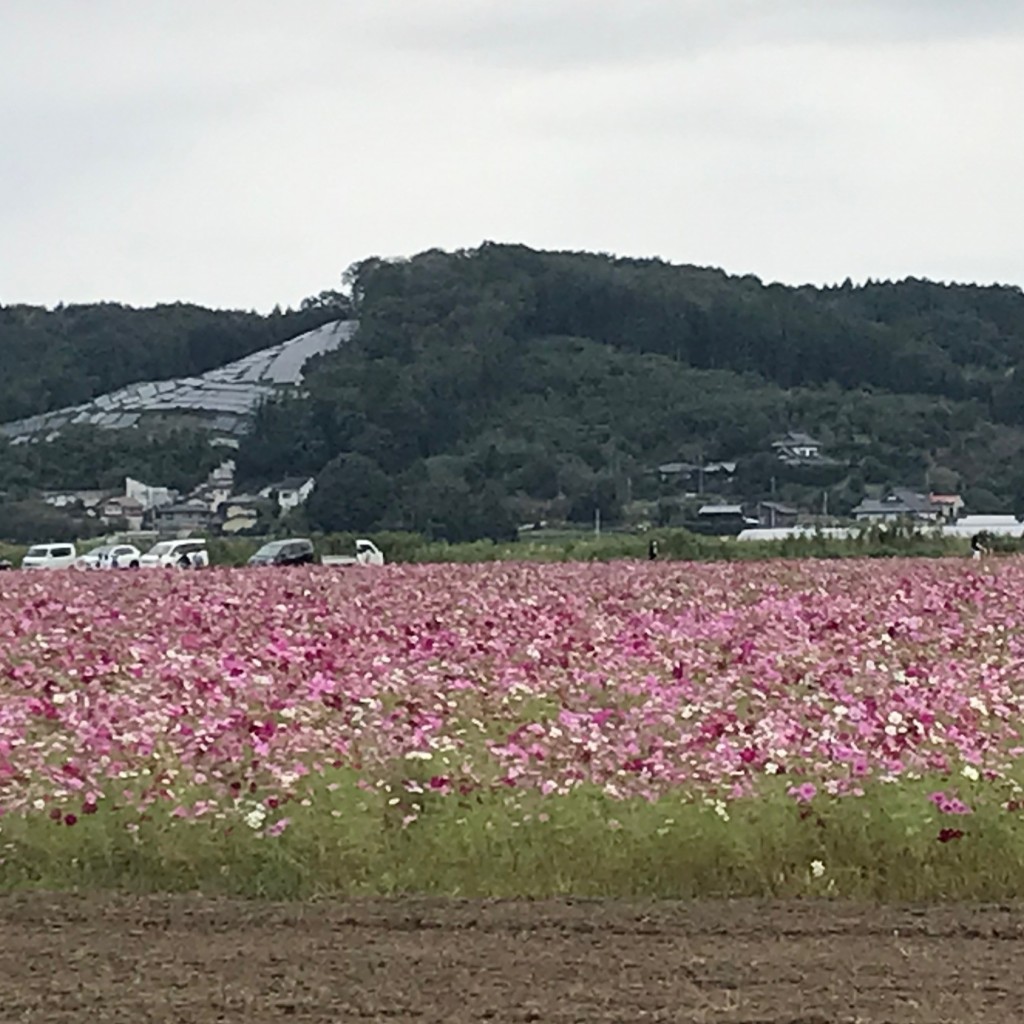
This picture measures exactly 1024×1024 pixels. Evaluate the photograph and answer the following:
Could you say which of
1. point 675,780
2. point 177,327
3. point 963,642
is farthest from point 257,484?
point 675,780

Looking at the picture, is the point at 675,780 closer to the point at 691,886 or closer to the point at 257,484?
the point at 691,886

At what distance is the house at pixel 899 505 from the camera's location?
63.1m

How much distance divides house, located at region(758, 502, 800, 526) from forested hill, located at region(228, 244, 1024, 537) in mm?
1675

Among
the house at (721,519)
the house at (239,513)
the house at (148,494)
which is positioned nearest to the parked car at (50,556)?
the house at (239,513)

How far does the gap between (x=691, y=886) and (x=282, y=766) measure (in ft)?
6.14

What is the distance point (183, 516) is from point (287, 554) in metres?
31.8

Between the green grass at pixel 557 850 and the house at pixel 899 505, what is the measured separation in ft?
175

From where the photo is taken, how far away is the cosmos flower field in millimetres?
8500

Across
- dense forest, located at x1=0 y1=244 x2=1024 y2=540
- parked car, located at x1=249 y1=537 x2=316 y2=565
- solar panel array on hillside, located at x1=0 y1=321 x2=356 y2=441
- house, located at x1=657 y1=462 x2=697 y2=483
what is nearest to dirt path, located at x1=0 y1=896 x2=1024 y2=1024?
parked car, located at x1=249 y1=537 x2=316 y2=565

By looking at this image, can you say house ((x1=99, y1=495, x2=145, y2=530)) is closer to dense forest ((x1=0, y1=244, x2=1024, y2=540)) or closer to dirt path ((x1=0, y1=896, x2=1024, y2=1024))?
dense forest ((x1=0, y1=244, x2=1024, y2=540))

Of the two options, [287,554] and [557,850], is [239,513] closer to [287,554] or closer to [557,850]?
[287,554]

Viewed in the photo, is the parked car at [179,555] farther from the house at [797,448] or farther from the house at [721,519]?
the house at [797,448]

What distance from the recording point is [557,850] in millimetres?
8594

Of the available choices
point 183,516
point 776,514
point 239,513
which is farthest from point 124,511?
point 776,514
